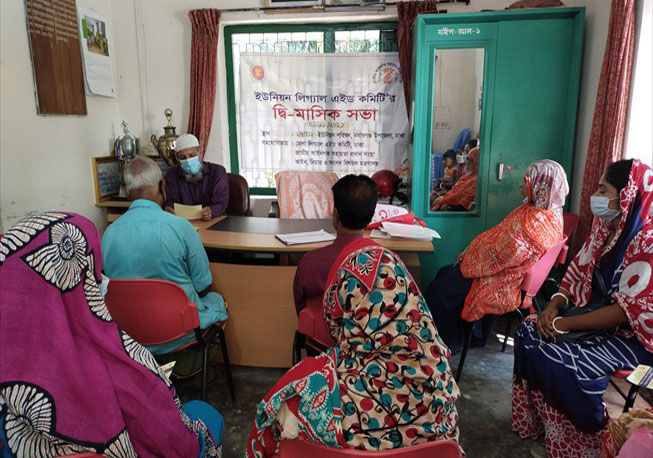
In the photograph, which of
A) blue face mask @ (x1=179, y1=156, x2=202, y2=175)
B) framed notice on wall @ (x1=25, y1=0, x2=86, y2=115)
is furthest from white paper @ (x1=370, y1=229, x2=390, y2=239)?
framed notice on wall @ (x1=25, y1=0, x2=86, y2=115)

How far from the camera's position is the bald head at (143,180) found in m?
1.95

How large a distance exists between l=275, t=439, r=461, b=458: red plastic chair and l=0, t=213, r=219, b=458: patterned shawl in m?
0.25

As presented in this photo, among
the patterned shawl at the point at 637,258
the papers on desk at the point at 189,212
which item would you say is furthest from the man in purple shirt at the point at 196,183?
the patterned shawl at the point at 637,258

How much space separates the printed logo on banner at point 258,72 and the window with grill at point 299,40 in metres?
0.14

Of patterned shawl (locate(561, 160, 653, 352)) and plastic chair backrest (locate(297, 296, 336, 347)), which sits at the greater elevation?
patterned shawl (locate(561, 160, 653, 352))

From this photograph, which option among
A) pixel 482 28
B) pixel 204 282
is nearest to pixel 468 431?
pixel 204 282

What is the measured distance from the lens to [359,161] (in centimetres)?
430

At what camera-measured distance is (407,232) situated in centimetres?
258

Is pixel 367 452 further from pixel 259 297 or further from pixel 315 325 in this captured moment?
pixel 259 297

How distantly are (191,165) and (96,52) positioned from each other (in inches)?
60.0

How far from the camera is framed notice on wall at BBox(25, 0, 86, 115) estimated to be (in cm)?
320

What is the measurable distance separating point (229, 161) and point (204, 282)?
253cm

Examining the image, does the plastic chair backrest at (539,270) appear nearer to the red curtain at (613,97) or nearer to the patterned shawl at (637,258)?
the patterned shawl at (637,258)

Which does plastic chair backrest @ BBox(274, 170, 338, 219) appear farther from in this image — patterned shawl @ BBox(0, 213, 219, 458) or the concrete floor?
patterned shawl @ BBox(0, 213, 219, 458)
